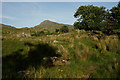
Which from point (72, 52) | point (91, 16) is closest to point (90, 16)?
point (91, 16)

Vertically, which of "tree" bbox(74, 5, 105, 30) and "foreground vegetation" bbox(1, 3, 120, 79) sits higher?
"tree" bbox(74, 5, 105, 30)

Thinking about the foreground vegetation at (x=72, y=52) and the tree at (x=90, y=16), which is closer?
the foreground vegetation at (x=72, y=52)

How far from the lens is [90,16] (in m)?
20.7

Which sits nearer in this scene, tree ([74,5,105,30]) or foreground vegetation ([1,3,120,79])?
foreground vegetation ([1,3,120,79])

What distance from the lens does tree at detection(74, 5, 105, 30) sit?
2054cm

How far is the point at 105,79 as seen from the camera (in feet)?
6.10

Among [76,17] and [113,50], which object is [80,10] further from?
[113,50]

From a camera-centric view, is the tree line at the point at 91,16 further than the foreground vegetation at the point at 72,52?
Yes

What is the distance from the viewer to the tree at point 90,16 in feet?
67.4

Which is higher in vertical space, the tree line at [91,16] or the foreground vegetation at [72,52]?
the tree line at [91,16]

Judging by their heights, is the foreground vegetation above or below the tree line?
below

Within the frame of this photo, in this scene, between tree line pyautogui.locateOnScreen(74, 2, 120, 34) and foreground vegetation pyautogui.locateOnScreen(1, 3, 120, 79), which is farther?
tree line pyautogui.locateOnScreen(74, 2, 120, 34)

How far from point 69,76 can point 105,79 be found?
3.01ft

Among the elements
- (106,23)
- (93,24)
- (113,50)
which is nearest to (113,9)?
(93,24)
